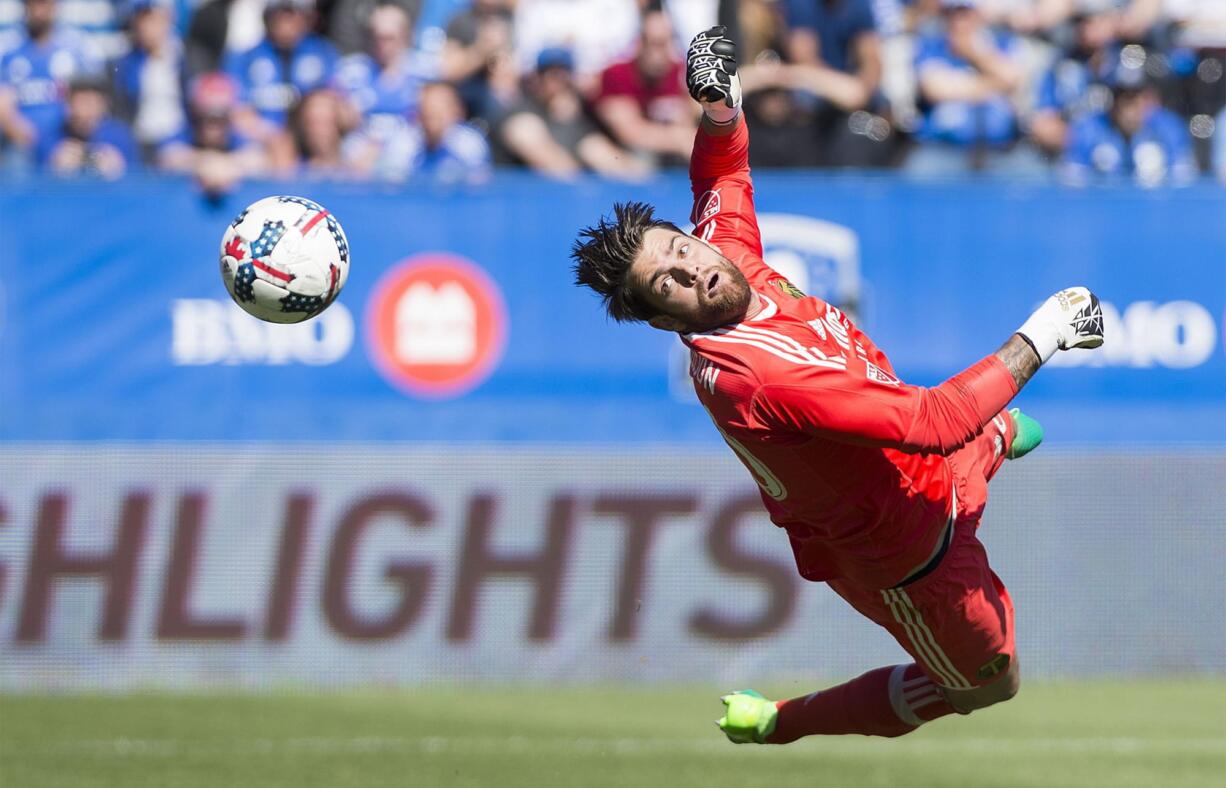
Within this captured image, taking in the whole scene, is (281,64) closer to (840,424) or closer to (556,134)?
(556,134)

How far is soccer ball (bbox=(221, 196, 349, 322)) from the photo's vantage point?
23.2 feet

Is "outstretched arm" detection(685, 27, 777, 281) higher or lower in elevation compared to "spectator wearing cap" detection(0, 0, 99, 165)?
lower

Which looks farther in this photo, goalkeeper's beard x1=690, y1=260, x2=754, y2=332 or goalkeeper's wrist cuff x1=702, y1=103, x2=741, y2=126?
goalkeeper's wrist cuff x1=702, y1=103, x2=741, y2=126

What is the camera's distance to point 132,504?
12.0m

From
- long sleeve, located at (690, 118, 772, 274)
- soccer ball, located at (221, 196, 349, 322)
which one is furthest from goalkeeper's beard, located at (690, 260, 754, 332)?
soccer ball, located at (221, 196, 349, 322)

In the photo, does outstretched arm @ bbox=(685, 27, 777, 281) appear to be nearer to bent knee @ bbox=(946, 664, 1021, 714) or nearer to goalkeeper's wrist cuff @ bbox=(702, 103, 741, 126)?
goalkeeper's wrist cuff @ bbox=(702, 103, 741, 126)

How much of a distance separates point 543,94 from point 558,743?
540 centimetres

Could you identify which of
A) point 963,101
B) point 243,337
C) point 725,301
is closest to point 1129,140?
point 963,101

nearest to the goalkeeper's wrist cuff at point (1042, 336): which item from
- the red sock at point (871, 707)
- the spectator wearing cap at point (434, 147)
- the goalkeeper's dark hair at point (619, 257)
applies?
the goalkeeper's dark hair at point (619, 257)

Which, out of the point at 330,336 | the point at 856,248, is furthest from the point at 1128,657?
the point at 330,336

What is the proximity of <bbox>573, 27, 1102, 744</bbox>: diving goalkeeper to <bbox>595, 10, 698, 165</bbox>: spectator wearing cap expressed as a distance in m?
6.29

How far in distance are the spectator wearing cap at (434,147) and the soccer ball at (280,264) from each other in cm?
584

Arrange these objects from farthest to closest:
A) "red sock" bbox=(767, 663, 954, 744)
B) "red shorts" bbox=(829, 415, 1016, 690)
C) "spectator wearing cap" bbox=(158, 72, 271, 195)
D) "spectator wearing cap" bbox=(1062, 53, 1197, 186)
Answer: "spectator wearing cap" bbox=(1062, 53, 1197, 186) < "spectator wearing cap" bbox=(158, 72, 271, 195) < "red sock" bbox=(767, 663, 954, 744) < "red shorts" bbox=(829, 415, 1016, 690)

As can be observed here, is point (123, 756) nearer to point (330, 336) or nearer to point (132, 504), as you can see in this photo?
point (132, 504)
